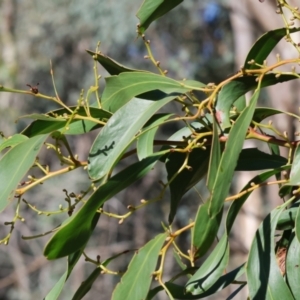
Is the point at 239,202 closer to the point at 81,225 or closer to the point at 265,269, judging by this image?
the point at 265,269

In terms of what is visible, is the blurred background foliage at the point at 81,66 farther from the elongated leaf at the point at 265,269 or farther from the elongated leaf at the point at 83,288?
the elongated leaf at the point at 265,269

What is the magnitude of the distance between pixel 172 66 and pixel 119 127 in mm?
6182

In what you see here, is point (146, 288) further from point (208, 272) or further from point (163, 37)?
point (163, 37)

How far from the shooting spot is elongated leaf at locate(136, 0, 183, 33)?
98cm

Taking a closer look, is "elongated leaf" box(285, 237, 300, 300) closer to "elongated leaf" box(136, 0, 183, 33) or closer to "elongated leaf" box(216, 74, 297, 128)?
"elongated leaf" box(216, 74, 297, 128)

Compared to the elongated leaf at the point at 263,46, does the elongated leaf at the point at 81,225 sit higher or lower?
lower

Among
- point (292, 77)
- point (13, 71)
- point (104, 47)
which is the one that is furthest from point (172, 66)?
point (292, 77)

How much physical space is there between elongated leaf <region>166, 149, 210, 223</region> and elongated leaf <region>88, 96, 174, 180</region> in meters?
0.10

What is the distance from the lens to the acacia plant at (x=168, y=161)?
2.64ft

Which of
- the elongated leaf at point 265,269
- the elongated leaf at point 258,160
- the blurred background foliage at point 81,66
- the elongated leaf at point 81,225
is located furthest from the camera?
the blurred background foliage at point 81,66

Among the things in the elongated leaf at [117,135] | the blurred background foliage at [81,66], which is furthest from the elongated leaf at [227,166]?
the blurred background foliage at [81,66]

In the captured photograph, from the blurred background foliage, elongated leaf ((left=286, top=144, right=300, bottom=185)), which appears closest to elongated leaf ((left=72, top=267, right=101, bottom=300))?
elongated leaf ((left=286, top=144, right=300, bottom=185))

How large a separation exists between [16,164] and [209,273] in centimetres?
30

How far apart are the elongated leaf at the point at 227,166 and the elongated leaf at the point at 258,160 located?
0.22 meters
